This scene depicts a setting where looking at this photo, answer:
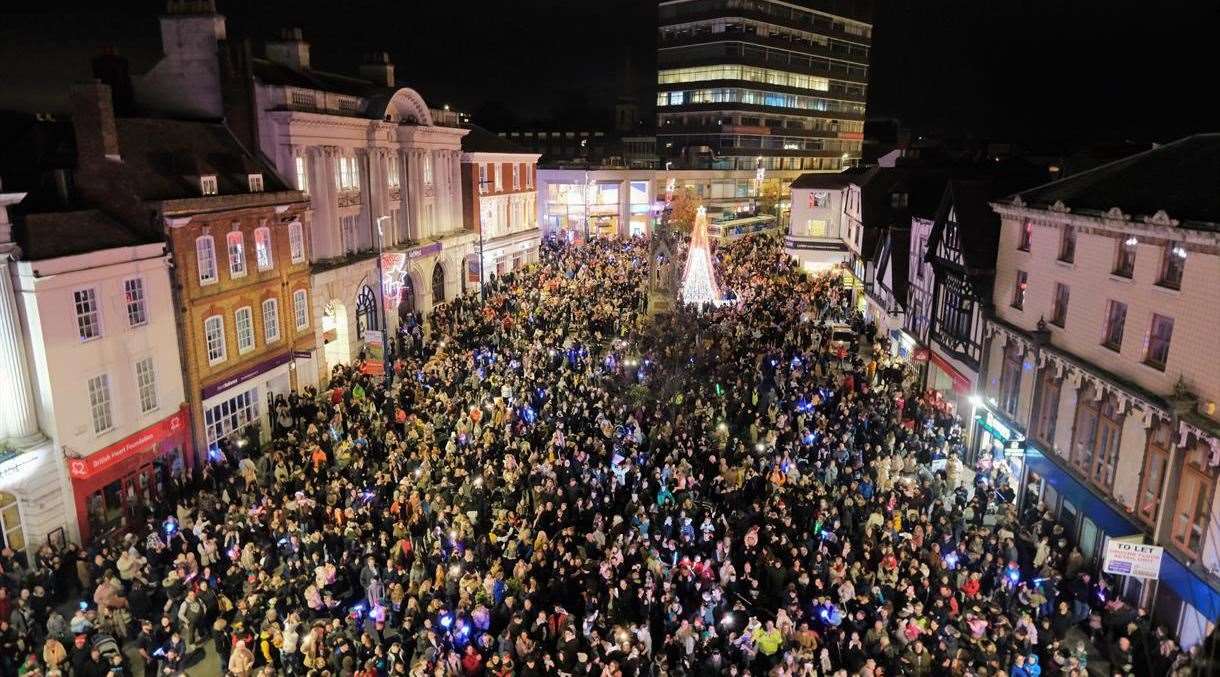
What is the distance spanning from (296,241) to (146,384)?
879 cm

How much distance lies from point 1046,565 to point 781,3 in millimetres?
88107

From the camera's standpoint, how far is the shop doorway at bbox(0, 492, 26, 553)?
17297 mm

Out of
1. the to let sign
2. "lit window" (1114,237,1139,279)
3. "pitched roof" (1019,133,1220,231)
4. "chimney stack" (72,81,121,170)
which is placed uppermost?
"chimney stack" (72,81,121,170)

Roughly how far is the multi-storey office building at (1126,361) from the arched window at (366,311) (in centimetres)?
2593

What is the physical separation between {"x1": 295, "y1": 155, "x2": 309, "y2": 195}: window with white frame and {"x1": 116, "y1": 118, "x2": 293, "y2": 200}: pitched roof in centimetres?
97

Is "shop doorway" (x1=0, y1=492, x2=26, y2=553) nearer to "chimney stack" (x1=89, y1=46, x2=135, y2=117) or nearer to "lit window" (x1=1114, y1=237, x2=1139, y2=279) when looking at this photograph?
"chimney stack" (x1=89, y1=46, x2=135, y2=117)

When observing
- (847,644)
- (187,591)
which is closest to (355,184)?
(187,591)

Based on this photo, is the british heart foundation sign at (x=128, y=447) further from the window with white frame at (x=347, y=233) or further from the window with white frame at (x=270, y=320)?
the window with white frame at (x=347, y=233)

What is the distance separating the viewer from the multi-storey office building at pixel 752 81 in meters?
88.8

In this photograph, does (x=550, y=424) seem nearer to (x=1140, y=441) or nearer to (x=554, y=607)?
(x=554, y=607)

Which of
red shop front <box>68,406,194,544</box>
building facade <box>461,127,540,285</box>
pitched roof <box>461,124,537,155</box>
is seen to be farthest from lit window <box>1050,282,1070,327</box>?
pitched roof <box>461,124,537,155</box>

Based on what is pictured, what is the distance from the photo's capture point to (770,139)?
305ft

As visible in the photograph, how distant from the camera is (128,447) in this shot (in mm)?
20094

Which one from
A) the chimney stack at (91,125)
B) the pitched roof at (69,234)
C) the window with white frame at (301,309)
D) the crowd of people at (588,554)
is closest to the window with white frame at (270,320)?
the window with white frame at (301,309)
